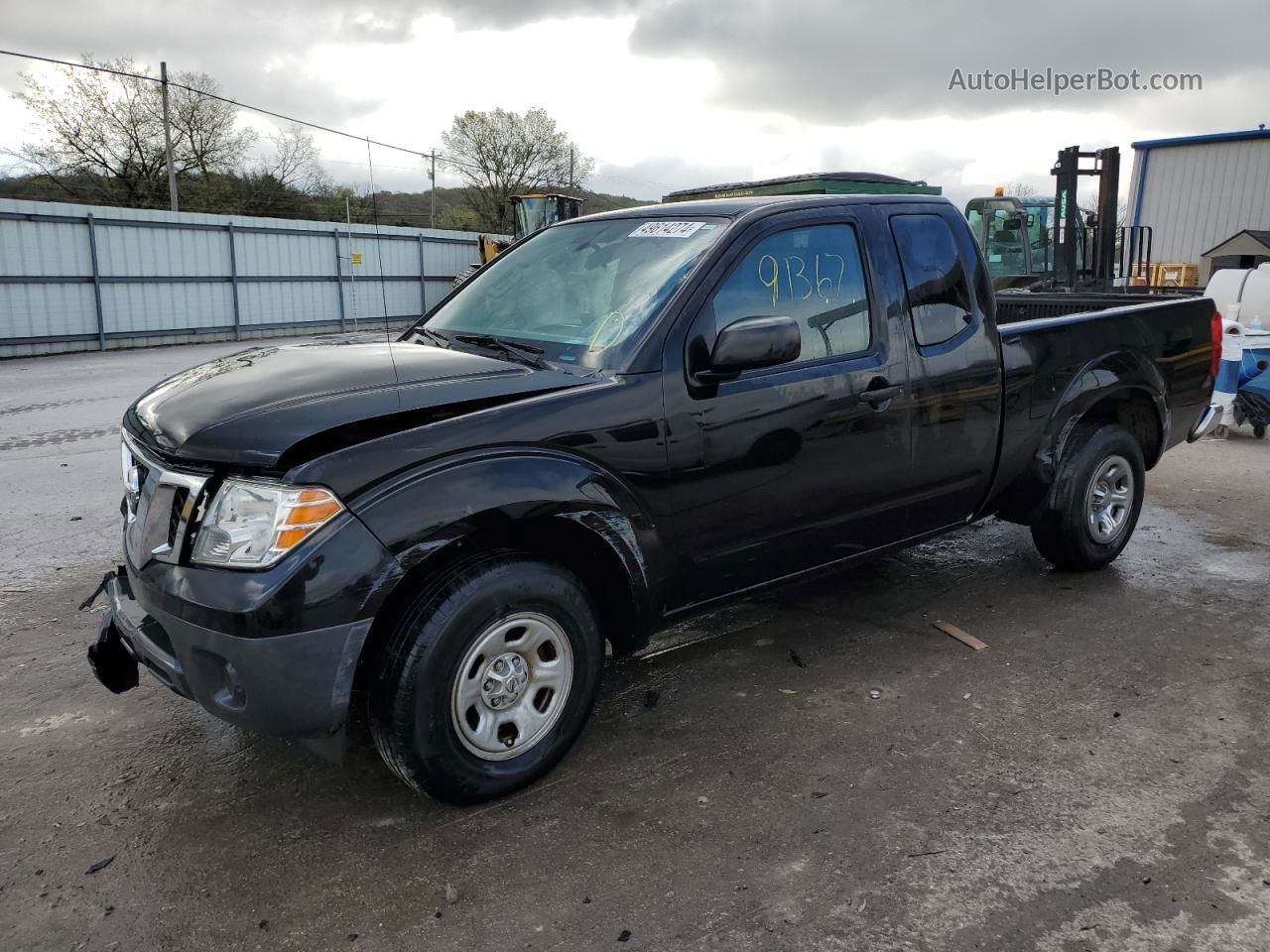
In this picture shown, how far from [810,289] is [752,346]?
2.18ft

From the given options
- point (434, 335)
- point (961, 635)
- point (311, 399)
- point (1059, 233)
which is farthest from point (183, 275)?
point (961, 635)

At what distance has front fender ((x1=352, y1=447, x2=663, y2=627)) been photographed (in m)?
2.69

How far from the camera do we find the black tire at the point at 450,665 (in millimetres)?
2740

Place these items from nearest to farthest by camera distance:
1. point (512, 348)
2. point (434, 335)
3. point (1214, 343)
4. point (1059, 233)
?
1. point (512, 348)
2. point (434, 335)
3. point (1214, 343)
4. point (1059, 233)

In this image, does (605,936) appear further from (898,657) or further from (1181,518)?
(1181,518)

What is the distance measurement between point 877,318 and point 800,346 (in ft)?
1.72

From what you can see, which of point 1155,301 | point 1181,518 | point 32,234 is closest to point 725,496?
point 1155,301

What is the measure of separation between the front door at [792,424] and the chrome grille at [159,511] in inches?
59.2

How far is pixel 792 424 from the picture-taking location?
3562 millimetres

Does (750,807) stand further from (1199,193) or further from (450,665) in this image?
(1199,193)

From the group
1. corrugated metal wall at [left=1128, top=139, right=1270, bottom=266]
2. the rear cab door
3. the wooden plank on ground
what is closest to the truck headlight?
the rear cab door

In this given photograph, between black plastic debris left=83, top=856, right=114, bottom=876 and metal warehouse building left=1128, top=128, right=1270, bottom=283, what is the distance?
27444 mm

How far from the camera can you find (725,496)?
3.42 m

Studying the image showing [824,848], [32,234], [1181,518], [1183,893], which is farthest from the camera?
[32,234]
